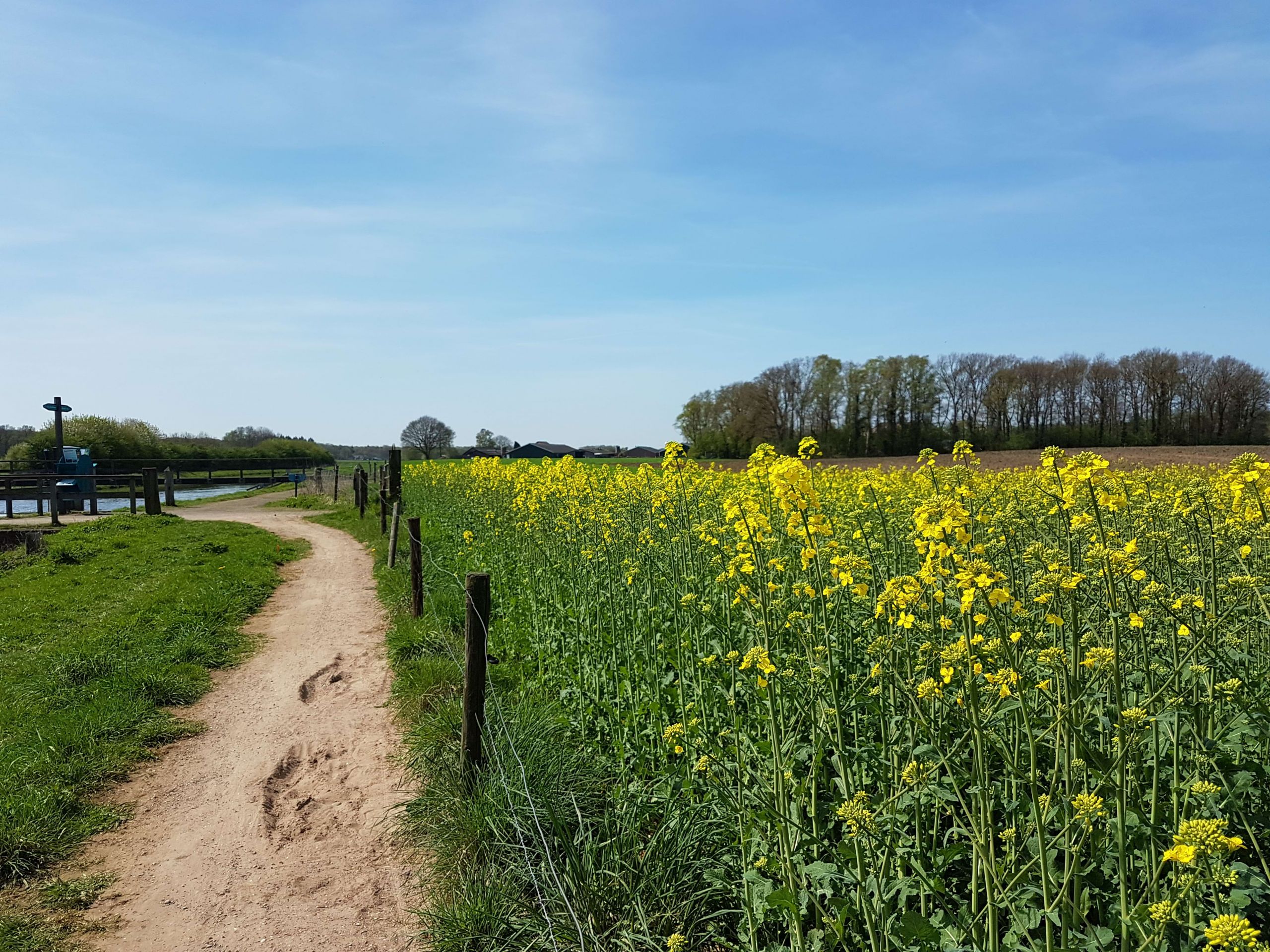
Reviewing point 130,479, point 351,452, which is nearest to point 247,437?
point 351,452

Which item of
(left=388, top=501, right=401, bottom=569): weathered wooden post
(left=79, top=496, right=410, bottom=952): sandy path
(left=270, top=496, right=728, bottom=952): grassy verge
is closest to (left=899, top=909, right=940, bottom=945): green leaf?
(left=270, top=496, right=728, bottom=952): grassy verge

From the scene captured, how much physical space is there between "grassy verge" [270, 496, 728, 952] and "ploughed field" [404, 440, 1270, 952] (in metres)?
0.02

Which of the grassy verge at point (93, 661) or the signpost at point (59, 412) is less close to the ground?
the signpost at point (59, 412)

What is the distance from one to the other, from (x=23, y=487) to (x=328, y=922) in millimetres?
27257

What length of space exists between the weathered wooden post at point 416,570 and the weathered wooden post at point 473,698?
4.64 meters

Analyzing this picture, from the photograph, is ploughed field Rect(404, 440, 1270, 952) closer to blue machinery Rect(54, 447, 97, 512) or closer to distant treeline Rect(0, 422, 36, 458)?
blue machinery Rect(54, 447, 97, 512)

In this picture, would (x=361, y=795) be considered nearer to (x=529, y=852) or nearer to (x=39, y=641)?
(x=529, y=852)

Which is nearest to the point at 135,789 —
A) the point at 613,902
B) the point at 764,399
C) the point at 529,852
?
the point at 529,852

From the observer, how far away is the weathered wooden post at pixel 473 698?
491 cm

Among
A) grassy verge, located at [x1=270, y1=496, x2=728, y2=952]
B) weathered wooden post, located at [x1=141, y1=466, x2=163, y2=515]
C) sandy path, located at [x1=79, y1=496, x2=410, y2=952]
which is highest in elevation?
→ weathered wooden post, located at [x1=141, y1=466, x2=163, y2=515]

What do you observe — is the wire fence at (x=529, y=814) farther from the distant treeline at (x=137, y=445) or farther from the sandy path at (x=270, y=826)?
the distant treeline at (x=137, y=445)

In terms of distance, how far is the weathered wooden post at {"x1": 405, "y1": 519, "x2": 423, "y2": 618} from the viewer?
31.1 feet

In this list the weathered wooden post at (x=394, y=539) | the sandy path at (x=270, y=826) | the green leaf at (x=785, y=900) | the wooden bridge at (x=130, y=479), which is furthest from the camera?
the wooden bridge at (x=130, y=479)

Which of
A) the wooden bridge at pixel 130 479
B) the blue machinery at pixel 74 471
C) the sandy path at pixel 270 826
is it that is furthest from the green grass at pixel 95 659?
the blue machinery at pixel 74 471
